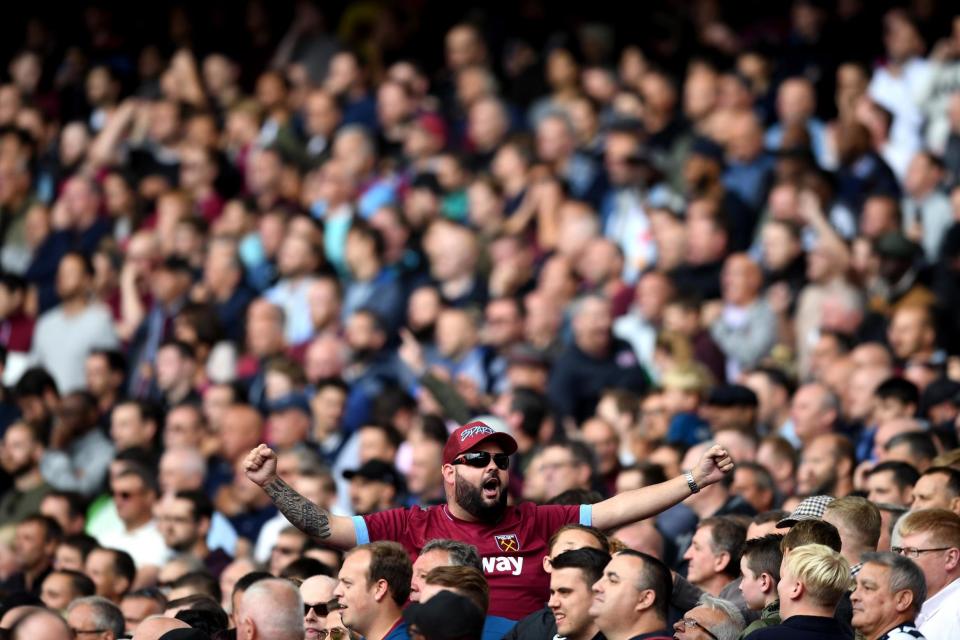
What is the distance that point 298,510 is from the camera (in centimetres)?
750

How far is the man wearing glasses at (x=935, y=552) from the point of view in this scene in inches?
290

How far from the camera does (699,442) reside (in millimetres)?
10789

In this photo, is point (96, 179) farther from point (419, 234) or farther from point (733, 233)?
point (733, 233)

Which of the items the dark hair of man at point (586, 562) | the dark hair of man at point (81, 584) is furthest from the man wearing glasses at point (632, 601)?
the dark hair of man at point (81, 584)

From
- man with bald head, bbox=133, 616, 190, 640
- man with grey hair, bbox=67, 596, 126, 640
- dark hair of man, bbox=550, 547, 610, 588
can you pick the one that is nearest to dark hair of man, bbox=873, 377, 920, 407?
dark hair of man, bbox=550, 547, 610, 588

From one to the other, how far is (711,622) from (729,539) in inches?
46.5

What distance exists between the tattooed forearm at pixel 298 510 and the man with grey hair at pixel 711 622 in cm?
147

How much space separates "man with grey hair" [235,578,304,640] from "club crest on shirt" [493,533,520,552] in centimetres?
85

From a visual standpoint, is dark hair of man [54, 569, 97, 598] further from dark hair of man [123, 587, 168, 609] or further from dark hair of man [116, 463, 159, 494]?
dark hair of man [116, 463, 159, 494]

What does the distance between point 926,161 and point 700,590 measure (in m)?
6.50

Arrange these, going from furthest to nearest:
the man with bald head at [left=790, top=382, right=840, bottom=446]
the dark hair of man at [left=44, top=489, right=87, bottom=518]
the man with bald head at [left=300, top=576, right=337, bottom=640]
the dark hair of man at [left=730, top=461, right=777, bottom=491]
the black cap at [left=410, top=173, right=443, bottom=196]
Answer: the black cap at [left=410, top=173, right=443, bottom=196] < the dark hair of man at [left=44, top=489, right=87, bottom=518] < the man with bald head at [left=790, top=382, right=840, bottom=446] < the dark hair of man at [left=730, top=461, right=777, bottom=491] < the man with bald head at [left=300, top=576, right=337, bottom=640]

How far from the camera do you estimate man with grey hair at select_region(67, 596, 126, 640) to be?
8.50m

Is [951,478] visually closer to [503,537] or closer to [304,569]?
[503,537]

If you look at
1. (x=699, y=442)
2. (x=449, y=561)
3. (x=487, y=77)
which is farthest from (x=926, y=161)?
(x=449, y=561)
